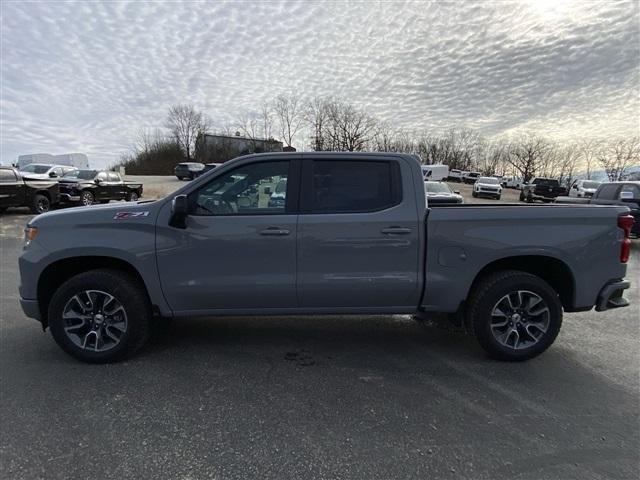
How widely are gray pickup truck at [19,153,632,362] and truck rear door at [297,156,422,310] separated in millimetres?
11

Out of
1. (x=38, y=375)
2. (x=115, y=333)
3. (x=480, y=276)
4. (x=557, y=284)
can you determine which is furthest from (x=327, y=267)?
(x=38, y=375)

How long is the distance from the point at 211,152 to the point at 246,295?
5737 centimetres

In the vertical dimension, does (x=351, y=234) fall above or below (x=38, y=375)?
above

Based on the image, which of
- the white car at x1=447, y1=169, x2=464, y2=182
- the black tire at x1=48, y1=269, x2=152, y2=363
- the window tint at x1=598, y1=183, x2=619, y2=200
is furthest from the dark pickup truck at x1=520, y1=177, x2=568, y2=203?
the white car at x1=447, y1=169, x2=464, y2=182

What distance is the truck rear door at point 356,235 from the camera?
3590 millimetres

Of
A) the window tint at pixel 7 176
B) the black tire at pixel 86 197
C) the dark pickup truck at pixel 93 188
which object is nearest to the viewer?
the window tint at pixel 7 176

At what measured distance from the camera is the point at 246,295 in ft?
12.0

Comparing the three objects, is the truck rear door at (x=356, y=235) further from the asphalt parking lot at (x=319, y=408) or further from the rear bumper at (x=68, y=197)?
the rear bumper at (x=68, y=197)

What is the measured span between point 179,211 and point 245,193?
61cm

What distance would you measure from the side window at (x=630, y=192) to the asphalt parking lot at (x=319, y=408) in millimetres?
8223

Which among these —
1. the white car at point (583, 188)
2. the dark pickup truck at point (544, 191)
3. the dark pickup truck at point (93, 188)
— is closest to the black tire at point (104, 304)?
the dark pickup truck at point (93, 188)

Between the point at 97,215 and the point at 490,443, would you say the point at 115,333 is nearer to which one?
the point at 97,215

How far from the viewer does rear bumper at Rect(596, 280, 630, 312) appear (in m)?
3.75

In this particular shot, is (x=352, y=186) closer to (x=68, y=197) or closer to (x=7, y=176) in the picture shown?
(x=7, y=176)
